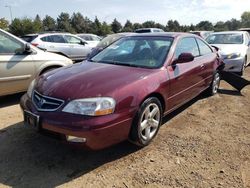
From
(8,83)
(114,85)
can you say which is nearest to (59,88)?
(114,85)

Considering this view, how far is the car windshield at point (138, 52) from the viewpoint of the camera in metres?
4.50

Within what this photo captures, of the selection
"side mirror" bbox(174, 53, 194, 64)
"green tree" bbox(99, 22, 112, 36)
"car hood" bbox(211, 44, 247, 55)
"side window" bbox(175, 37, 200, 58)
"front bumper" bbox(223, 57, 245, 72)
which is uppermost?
"green tree" bbox(99, 22, 112, 36)

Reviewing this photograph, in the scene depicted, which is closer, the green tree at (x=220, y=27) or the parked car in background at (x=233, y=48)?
the parked car in background at (x=233, y=48)

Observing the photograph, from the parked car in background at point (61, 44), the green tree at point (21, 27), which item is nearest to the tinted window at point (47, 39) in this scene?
the parked car in background at point (61, 44)

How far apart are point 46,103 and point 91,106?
24.4 inches

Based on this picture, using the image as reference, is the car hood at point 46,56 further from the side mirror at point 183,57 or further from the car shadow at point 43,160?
the side mirror at point 183,57

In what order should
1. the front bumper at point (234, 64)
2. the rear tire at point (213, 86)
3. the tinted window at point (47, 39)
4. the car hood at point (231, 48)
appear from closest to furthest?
→ 1. the rear tire at point (213, 86)
2. the front bumper at point (234, 64)
3. the car hood at point (231, 48)
4. the tinted window at point (47, 39)

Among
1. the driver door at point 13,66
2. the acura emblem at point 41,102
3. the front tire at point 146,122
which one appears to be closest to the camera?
the acura emblem at point 41,102

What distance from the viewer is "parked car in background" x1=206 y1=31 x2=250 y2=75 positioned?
8719mm

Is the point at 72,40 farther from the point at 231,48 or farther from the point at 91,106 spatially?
the point at 91,106

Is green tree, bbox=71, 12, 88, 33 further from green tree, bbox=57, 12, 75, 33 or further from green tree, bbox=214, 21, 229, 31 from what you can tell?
green tree, bbox=214, 21, 229, 31

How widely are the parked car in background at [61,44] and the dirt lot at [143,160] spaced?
777 centimetres

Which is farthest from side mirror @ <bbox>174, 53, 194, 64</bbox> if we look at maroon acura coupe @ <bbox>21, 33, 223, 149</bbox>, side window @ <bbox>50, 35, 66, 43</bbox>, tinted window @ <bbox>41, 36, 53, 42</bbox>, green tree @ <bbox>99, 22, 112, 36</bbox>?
green tree @ <bbox>99, 22, 112, 36</bbox>

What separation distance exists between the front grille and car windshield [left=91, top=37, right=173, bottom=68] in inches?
54.7
